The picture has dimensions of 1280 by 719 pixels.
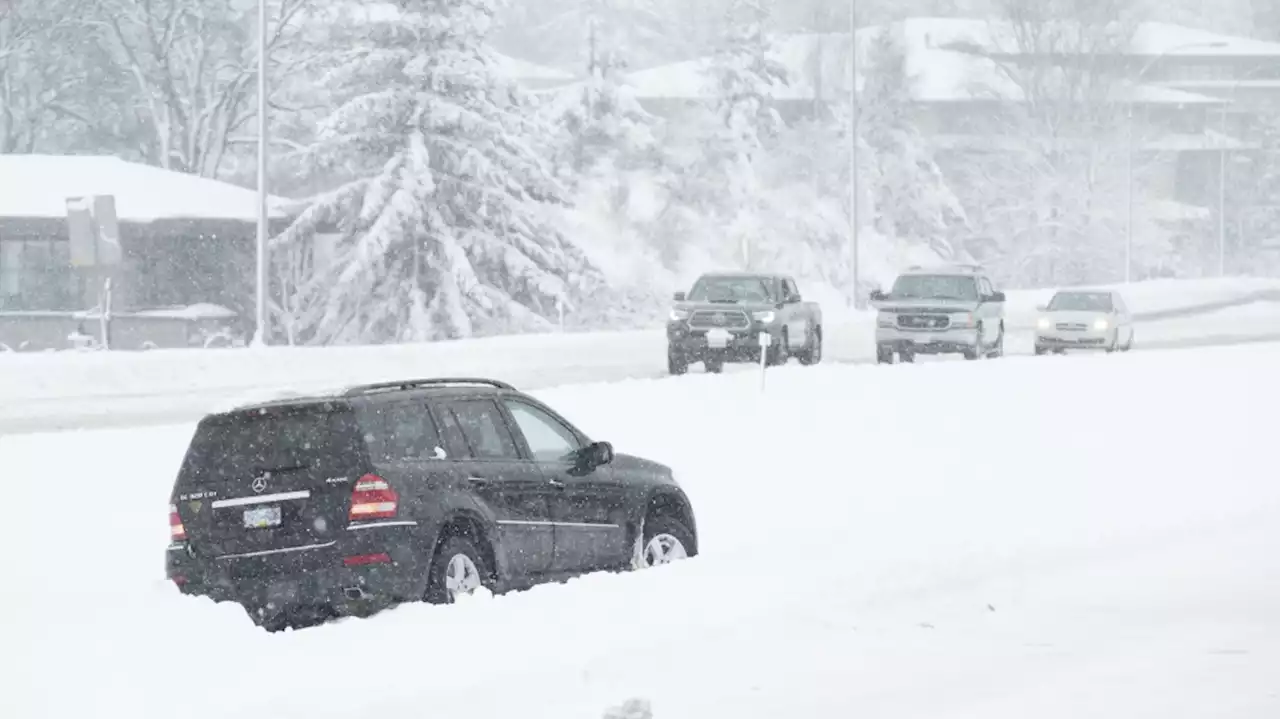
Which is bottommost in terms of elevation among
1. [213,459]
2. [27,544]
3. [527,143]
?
[27,544]

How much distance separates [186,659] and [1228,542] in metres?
9.21

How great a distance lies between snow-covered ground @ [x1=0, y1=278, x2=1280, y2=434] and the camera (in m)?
31.5

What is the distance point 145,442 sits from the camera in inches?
1004

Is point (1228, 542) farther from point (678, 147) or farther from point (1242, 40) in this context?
point (1242, 40)

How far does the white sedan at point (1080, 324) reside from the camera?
4512 cm

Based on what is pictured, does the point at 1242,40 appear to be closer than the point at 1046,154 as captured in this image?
No

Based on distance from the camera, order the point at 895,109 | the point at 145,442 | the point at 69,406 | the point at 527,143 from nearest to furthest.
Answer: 1. the point at 145,442
2. the point at 69,406
3. the point at 527,143
4. the point at 895,109

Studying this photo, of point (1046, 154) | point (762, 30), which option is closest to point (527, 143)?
point (762, 30)

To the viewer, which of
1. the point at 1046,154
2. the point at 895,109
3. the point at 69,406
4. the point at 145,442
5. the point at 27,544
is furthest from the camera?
the point at 1046,154

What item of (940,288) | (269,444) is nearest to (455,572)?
(269,444)

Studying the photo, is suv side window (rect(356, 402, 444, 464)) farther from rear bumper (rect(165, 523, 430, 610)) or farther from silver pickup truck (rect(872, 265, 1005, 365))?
silver pickup truck (rect(872, 265, 1005, 365))

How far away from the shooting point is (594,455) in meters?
12.8

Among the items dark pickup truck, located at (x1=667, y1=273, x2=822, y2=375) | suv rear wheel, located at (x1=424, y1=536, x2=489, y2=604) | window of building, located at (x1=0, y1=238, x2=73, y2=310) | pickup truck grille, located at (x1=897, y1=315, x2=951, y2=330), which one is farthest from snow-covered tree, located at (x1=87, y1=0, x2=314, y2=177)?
suv rear wheel, located at (x1=424, y1=536, x2=489, y2=604)

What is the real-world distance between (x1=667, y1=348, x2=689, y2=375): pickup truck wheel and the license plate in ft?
80.9
